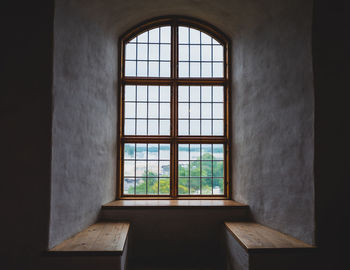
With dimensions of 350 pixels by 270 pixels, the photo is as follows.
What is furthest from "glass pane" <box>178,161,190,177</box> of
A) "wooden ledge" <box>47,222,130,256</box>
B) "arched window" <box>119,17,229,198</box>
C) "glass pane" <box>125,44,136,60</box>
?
"glass pane" <box>125,44,136,60</box>

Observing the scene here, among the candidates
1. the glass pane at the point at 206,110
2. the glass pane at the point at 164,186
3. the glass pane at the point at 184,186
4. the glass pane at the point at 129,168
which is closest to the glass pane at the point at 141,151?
the glass pane at the point at 129,168

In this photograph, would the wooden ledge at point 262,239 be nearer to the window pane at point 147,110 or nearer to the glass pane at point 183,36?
the window pane at point 147,110

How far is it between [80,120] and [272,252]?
233 cm

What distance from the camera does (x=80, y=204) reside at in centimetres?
279

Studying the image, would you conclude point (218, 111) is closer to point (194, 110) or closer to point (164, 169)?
point (194, 110)

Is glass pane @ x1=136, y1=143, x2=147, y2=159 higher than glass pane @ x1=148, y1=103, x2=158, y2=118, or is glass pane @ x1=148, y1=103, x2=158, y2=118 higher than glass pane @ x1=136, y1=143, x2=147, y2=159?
glass pane @ x1=148, y1=103, x2=158, y2=118

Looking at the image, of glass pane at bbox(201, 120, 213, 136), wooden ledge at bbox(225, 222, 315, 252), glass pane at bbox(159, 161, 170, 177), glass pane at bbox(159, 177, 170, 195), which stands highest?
glass pane at bbox(201, 120, 213, 136)

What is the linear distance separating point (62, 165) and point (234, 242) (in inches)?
77.5

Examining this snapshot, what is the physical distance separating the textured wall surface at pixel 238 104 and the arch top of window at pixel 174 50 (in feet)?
0.63

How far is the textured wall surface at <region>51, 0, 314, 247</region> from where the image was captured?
2369 millimetres

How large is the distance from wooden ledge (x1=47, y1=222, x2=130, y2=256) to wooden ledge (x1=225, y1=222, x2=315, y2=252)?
1.19 meters

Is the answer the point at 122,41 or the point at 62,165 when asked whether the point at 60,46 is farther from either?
the point at 122,41

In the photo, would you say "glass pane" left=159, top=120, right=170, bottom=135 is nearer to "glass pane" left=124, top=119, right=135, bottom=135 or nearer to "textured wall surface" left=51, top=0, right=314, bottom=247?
"glass pane" left=124, top=119, right=135, bottom=135

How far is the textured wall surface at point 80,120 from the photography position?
2352 millimetres
